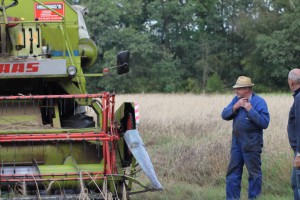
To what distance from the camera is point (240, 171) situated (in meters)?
7.94

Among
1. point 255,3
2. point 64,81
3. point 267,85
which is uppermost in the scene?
point 255,3

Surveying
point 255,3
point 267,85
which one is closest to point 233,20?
point 255,3

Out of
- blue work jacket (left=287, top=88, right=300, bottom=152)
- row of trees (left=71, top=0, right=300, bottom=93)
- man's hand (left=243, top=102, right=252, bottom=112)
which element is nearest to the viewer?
blue work jacket (left=287, top=88, right=300, bottom=152)

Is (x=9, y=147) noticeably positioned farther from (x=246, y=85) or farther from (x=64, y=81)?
(x=246, y=85)

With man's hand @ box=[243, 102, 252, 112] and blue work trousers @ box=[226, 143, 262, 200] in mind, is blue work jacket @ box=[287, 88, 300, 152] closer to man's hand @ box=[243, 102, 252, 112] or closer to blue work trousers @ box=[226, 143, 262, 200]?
man's hand @ box=[243, 102, 252, 112]

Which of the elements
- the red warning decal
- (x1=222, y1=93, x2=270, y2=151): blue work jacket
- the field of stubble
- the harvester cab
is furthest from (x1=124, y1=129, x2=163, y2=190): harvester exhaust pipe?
the red warning decal

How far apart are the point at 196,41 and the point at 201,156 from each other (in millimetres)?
43454

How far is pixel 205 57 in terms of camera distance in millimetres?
51344

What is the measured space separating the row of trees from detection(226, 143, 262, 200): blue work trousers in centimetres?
3266

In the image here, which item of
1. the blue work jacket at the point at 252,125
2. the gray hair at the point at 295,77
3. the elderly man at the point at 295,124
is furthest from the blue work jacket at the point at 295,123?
the blue work jacket at the point at 252,125

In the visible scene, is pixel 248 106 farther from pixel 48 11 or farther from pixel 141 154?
pixel 48 11

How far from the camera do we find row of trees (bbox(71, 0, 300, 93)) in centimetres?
4428

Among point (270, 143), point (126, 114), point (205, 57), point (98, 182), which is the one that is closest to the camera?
point (98, 182)

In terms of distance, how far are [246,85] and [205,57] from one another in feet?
144
